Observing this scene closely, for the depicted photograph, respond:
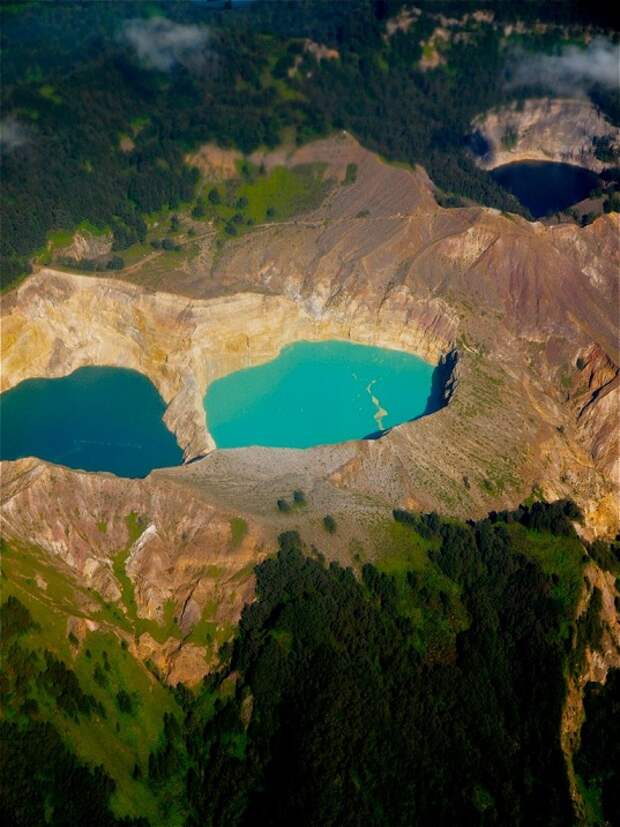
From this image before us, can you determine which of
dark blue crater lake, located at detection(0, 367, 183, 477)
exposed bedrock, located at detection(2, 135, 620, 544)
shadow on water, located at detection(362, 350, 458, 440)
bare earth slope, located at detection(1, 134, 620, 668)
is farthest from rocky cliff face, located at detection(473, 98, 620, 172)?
dark blue crater lake, located at detection(0, 367, 183, 477)

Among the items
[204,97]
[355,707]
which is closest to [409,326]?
[204,97]

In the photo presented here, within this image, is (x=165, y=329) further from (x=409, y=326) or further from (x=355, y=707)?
(x=355, y=707)

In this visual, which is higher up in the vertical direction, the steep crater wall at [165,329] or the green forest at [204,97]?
the green forest at [204,97]

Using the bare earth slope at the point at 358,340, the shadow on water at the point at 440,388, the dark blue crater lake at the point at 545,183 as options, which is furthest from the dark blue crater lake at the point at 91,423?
the dark blue crater lake at the point at 545,183

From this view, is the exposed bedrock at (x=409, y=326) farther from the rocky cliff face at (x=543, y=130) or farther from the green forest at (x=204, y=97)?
the rocky cliff face at (x=543, y=130)

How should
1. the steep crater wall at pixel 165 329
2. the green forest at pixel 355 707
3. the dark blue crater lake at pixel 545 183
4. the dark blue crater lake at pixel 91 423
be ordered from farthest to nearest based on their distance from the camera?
the dark blue crater lake at pixel 545 183 < the steep crater wall at pixel 165 329 < the dark blue crater lake at pixel 91 423 < the green forest at pixel 355 707

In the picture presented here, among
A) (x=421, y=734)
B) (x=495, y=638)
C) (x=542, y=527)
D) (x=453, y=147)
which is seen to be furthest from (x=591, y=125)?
(x=421, y=734)

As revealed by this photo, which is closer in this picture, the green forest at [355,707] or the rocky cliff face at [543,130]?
the green forest at [355,707]
